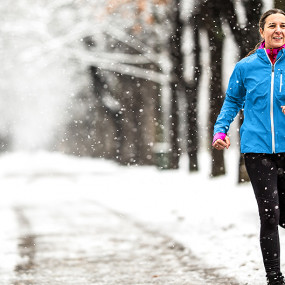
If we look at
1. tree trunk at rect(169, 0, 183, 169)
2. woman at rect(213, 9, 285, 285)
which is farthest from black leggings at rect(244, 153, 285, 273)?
tree trunk at rect(169, 0, 183, 169)

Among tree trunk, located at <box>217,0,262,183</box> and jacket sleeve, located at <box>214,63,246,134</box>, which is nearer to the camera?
jacket sleeve, located at <box>214,63,246,134</box>

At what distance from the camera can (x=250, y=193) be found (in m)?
12.8

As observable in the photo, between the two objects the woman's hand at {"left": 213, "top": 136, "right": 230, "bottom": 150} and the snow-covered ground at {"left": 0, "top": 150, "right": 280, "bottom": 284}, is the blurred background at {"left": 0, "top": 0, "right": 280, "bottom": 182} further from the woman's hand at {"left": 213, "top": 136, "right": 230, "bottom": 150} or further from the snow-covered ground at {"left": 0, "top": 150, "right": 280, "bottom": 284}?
the woman's hand at {"left": 213, "top": 136, "right": 230, "bottom": 150}

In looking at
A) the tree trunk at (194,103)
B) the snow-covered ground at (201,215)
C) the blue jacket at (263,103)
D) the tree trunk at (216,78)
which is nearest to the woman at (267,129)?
the blue jacket at (263,103)

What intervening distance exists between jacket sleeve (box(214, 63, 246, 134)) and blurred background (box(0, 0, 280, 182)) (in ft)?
20.3

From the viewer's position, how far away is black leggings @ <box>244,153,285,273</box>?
479cm

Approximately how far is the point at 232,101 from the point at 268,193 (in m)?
0.71

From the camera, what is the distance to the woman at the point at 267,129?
474 centimetres

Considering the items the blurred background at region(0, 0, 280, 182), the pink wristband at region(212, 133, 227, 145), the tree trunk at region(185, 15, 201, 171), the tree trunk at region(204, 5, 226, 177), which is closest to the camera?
the pink wristband at region(212, 133, 227, 145)

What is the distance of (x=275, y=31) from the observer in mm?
4750

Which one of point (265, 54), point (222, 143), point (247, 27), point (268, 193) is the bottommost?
point (268, 193)

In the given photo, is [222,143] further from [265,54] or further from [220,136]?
[265,54]

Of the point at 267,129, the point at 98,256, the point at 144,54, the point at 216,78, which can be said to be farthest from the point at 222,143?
the point at 144,54

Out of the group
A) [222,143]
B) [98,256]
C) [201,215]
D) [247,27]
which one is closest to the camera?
[222,143]
